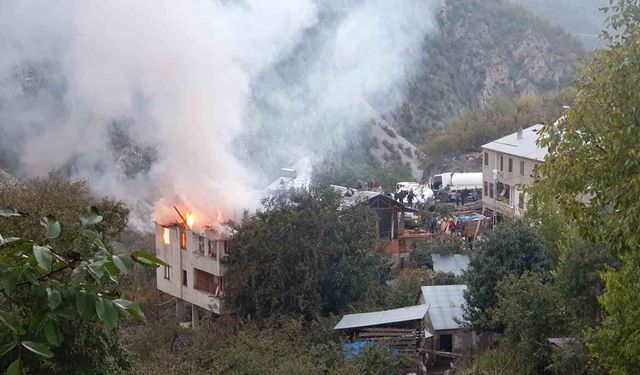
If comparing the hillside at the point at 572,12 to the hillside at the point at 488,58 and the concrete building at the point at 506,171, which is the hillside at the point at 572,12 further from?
the concrete building at the point at 506,171

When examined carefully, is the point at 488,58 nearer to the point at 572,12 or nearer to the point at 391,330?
the point at 572,12

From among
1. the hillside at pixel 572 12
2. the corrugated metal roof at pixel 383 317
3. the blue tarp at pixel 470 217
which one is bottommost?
Answer: the corrugated metal roof at pixel 383 317

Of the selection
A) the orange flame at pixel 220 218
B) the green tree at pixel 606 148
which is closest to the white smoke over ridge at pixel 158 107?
the orange flame at pixel 220 218

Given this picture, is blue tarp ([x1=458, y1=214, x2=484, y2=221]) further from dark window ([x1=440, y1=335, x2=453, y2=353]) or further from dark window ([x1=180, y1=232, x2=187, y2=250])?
dark window ([x1=440, y1=335, x2=453, y2=353])

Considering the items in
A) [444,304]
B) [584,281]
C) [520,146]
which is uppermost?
[520,146]

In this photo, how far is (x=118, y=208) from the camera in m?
13.9

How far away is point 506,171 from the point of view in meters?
35.3

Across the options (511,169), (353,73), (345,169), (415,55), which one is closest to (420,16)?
(415,55)

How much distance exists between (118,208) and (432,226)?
1937 centimetres

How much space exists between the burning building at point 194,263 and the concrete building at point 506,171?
43.0 ft

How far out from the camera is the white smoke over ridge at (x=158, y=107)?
25.5 metres

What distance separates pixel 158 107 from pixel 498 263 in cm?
1176

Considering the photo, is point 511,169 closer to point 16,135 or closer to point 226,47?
point 226,47

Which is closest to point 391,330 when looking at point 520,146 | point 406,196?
point 520,146
